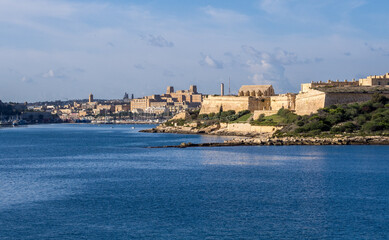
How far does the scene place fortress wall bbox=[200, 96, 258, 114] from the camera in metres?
61.3

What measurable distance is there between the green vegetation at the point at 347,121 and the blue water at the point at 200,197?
22.3 feet

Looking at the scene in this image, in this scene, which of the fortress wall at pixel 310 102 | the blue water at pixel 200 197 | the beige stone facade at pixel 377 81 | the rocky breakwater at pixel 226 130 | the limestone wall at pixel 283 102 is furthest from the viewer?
the limestone wall at pixel 283 102

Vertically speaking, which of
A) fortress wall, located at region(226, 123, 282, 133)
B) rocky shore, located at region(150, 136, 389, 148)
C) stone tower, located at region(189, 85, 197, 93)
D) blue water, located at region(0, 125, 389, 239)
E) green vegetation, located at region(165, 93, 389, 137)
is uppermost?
stone tower, located at region(189, 85, 197, 93)

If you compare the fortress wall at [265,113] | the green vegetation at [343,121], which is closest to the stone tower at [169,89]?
the fortress wall at [265,113]

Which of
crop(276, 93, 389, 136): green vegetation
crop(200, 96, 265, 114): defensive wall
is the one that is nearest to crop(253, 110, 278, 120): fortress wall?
crop(200, 96, 265, 114): defensive wall

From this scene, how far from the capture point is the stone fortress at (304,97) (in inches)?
1769

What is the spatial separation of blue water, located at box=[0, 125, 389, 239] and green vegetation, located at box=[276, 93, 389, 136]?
679 cm

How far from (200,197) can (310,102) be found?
102ft

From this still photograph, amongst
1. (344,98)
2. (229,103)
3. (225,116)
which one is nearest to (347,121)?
(344,98)

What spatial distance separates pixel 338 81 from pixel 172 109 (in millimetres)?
83454

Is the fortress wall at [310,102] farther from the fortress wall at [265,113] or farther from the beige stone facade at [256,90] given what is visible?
the beige stone facade at [256,90]

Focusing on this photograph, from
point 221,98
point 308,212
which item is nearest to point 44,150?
point 308,212

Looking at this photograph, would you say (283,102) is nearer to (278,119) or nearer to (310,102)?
(278,119)

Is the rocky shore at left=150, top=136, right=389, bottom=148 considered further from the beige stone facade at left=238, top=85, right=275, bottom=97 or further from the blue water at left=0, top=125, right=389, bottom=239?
the beige stone facade at left=238, top=85, right=275, bottom=97
